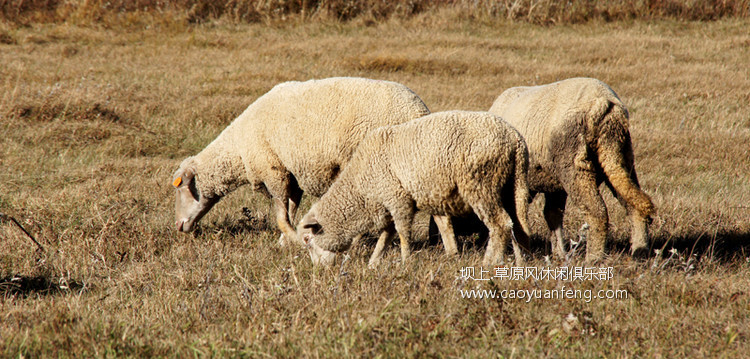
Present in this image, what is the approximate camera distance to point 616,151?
16.6 ft

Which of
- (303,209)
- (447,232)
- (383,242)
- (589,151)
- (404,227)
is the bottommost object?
(303,209)

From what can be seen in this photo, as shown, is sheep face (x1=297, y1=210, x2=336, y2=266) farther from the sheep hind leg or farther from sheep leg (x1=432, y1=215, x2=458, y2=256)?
sheep leg (x1=432, y1=215, x2=458, y2=256)

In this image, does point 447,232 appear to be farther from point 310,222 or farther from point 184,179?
point 184,179

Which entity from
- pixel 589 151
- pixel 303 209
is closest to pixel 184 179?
pixel 303 209

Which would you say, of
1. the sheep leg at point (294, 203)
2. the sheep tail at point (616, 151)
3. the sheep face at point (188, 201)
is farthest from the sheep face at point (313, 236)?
the sheep tail at point (616, 151)

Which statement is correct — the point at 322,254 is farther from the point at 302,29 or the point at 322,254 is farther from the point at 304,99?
the point at 302,29

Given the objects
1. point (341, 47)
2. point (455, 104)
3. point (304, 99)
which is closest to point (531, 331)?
point (304, 99)

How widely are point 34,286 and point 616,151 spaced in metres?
4.31

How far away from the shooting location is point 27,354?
3.26m

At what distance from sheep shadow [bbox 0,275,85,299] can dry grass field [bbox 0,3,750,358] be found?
0.02 m

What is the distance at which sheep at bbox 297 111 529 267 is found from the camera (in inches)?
181

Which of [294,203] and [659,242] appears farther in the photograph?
[294,203]

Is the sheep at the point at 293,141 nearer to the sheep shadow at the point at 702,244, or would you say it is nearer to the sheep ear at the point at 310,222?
the sheep ear at the point at 310,222

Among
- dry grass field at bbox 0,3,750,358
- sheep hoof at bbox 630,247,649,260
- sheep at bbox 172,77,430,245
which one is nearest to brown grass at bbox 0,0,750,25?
dry grass field at bbox 0,3,750,358
